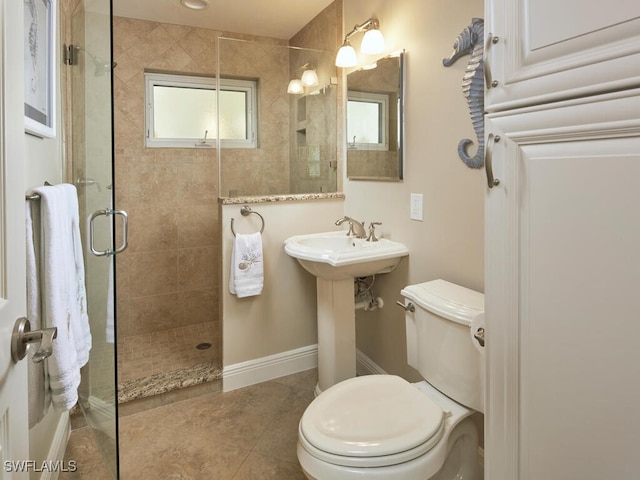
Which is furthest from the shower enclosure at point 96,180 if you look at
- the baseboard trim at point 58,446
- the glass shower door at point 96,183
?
the baseboard trim at point 58,446

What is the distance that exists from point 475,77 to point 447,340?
1.00 meters

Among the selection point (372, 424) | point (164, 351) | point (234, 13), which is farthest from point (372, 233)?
point (234, 13)

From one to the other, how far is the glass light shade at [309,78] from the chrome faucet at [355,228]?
38.4 inches

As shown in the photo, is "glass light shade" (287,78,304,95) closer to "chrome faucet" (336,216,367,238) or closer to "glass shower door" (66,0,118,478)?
"chrome faucet" (336,216,367,238)

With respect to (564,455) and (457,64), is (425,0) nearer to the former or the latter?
(457,64)

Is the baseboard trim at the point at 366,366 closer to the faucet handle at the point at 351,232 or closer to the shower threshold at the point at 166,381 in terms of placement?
the faucet handle at the point at 351,232

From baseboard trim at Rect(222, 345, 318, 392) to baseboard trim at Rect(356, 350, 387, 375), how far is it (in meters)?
0.32

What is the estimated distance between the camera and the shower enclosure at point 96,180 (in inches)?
56.6

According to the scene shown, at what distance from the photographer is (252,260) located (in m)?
2.25

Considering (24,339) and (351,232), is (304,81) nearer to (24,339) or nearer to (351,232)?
(351,232)

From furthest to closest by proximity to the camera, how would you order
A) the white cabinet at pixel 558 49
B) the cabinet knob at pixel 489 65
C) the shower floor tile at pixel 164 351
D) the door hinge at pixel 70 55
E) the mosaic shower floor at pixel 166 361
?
the shower floor tile at pixel 164 351 → the mosaic shower floor at pixel 166 361 → the door hinge at pixel 70 55 → the cabinet knob at pixel 489 65 → the white cabinet at pixel 558 49

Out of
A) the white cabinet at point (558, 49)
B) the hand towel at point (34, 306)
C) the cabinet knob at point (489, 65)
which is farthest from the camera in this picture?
the hand towel at point (34, 306)

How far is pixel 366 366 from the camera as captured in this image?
7.95ft

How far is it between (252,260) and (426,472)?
1426 mm
